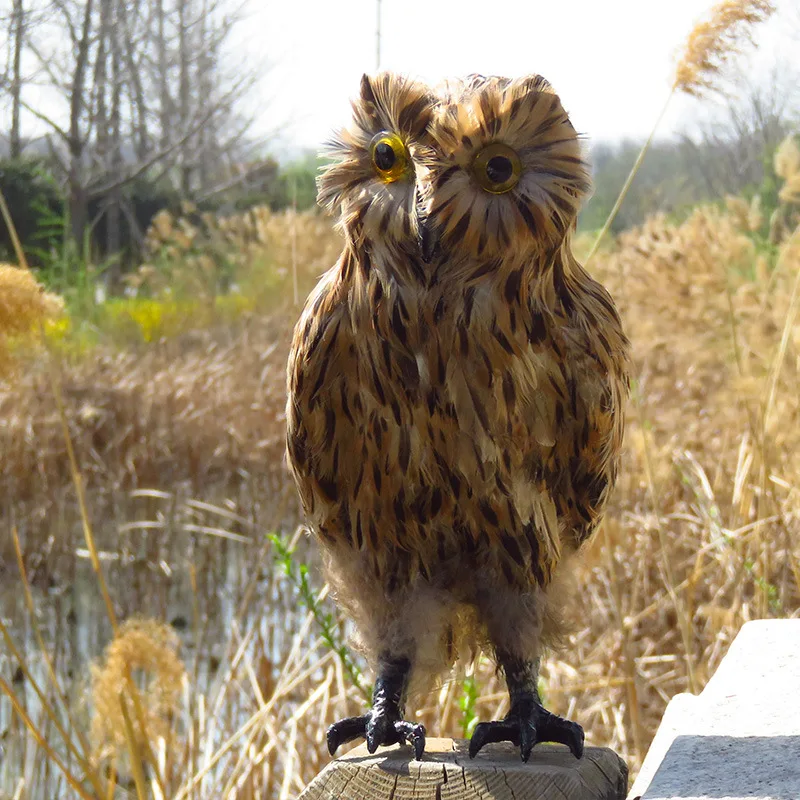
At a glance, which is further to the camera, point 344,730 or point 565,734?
point 344,730

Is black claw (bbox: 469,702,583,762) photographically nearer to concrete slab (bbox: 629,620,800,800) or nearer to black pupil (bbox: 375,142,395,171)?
concrete slab (bbox: 629,620,800,800)

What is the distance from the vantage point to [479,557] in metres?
1.30

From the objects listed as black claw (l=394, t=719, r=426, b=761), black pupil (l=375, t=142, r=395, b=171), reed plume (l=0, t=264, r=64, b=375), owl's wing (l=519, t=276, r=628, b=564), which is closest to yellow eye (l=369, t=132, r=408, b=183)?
black pupil (l=375, t=142, r=395, b=171)

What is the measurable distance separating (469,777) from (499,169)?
0.68 meters

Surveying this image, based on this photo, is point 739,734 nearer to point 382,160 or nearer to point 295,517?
point 382,160

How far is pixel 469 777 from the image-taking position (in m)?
1.13

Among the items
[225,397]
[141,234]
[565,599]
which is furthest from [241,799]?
[141,234]

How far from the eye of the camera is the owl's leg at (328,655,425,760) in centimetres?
127

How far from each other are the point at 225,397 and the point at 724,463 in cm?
254

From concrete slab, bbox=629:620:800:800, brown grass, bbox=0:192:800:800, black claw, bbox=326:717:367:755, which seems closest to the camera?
concrete slab, bbox=629:620:800:800

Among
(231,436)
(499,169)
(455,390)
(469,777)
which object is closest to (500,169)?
(499,169)

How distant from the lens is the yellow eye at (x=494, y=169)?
1100mm

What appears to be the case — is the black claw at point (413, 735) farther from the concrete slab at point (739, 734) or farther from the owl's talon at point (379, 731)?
the concrete slab at point (739, 734)

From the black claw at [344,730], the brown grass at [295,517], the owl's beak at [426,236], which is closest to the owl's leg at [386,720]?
the black claw at [344,730]
